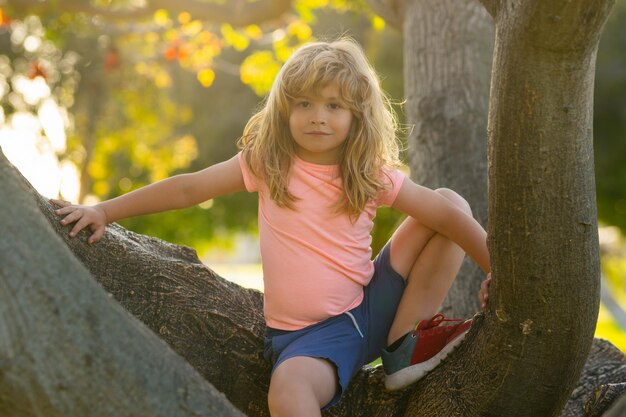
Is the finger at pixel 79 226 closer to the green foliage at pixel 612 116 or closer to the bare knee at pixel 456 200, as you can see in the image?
the bare knee at pixel 456 200

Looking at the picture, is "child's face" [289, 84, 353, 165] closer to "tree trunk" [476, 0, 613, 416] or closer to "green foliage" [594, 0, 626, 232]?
"tree trunk" [476, 0, 613, 416]

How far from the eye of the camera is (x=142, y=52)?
1426 cm

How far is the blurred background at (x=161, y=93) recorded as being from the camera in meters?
8.80

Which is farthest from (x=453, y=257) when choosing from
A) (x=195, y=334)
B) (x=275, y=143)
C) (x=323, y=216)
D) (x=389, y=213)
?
(x=389, y=213)

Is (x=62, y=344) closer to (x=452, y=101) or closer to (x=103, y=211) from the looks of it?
(x=103, y=211)

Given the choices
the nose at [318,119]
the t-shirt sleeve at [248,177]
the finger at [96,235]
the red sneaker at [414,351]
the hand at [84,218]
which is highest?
the nose at [318,119]

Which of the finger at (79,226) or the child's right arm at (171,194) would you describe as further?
the child's right arm at (171,194)

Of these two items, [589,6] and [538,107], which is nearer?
[589,6]

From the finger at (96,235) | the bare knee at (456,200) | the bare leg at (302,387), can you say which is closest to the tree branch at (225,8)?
the bare knee at (456,200)

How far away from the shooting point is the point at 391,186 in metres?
2.90

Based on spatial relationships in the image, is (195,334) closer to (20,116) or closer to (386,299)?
(386,299)

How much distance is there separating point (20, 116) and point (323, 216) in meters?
13.0

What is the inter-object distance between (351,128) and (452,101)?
1.68 metres

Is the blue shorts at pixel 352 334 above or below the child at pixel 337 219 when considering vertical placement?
below
